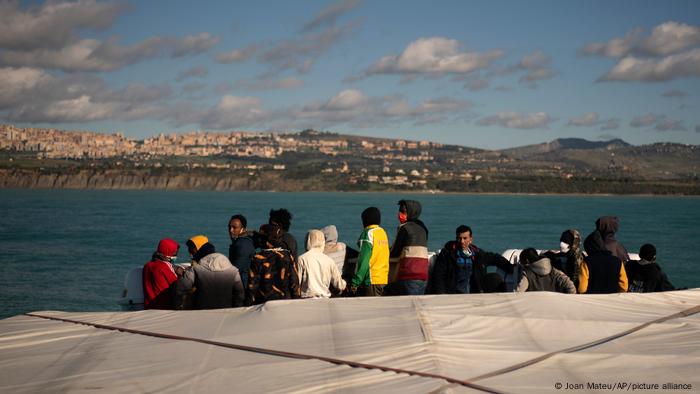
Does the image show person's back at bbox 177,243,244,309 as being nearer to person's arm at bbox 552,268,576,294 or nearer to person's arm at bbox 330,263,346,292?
person's arm at bbox 330,263,346,292

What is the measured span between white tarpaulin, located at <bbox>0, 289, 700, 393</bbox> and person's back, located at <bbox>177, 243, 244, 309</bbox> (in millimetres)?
759

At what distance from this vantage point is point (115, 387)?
5945mm

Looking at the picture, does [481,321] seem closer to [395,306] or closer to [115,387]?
[395,306]

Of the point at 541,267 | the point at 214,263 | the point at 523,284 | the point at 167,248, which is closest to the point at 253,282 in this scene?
the point at 214,263

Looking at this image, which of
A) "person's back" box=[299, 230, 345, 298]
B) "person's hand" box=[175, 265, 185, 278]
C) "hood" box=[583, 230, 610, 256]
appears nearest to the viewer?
"person's back" box=[299, 230, 345, 298]

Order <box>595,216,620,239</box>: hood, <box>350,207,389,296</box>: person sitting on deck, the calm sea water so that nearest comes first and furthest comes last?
<box>350,207,389,296</box>: person sitting on deck
<box>595,216,620,239</box>: hood
the calm sea water

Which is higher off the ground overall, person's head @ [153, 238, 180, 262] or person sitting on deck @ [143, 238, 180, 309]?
person's head @ [153, 238, 180, 262]

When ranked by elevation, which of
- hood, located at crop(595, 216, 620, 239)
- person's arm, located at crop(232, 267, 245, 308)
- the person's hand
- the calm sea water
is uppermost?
hood, located at crop(595, 216, 620, 239)

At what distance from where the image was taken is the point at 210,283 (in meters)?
8.74

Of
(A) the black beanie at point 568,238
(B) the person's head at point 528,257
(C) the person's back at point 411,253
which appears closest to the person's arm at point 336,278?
(C) the person's back at point 411,253

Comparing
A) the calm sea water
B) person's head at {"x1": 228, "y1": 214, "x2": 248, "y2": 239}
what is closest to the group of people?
person's head at {"x1": 228, "y1": 214, "x2": 248, "y2": 239}

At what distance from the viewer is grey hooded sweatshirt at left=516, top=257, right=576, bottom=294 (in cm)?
903

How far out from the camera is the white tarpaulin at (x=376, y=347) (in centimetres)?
594

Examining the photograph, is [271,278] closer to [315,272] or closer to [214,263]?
[315,272]
